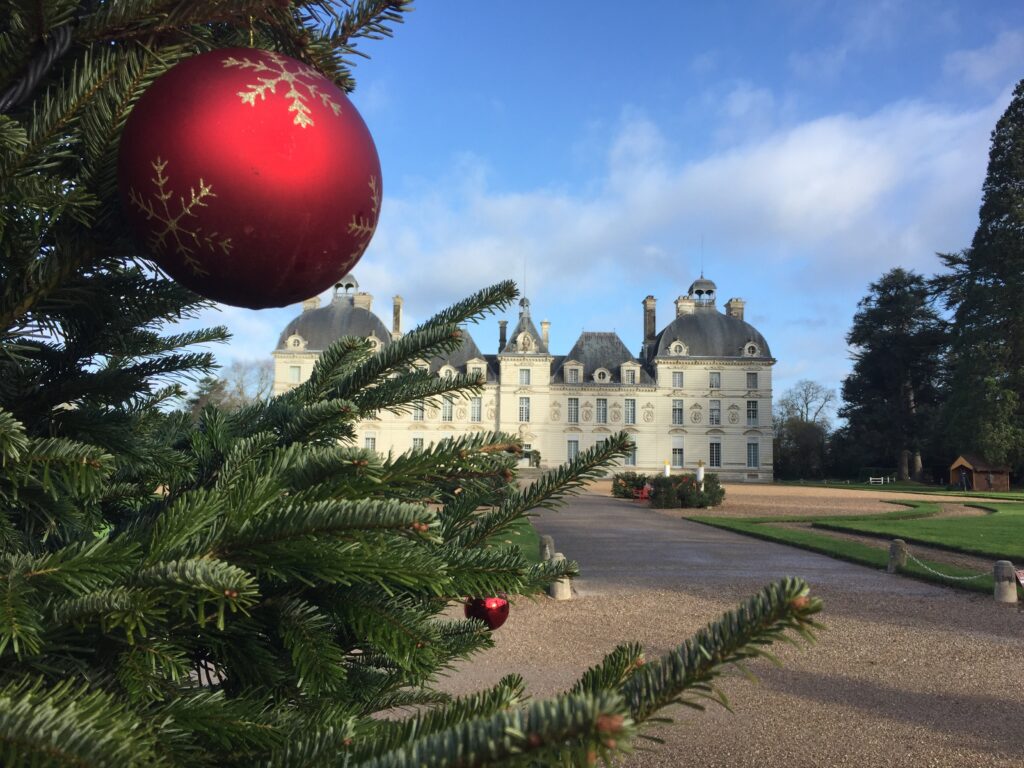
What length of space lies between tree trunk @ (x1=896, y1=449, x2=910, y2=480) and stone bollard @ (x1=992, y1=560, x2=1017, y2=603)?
42.6 m

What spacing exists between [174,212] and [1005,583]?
11.8 m

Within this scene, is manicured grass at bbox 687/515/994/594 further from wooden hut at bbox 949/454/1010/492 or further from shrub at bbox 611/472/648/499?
wooden hut at bbox 949/454/1010/492

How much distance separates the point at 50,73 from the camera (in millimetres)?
1216

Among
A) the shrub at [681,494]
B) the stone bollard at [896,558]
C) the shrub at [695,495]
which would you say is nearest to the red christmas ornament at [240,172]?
the stone bollard at [896,558]

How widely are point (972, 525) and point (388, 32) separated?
70.8 ft

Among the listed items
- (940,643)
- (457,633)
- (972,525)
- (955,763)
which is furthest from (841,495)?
(457,633)

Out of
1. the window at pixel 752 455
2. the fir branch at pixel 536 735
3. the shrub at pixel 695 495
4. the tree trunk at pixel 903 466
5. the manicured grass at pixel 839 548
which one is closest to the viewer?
the fir branch at pixel 536 735

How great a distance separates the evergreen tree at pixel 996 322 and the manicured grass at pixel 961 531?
17.2 meters

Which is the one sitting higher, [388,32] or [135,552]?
[388,32]

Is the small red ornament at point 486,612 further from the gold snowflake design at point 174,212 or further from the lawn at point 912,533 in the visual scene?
the lawn at point 912,533

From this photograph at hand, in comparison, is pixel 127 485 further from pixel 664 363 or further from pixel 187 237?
pixel 664 363

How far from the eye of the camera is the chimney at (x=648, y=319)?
5656cm

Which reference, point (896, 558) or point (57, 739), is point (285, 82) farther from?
point (896, 558)

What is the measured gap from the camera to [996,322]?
129 feet
